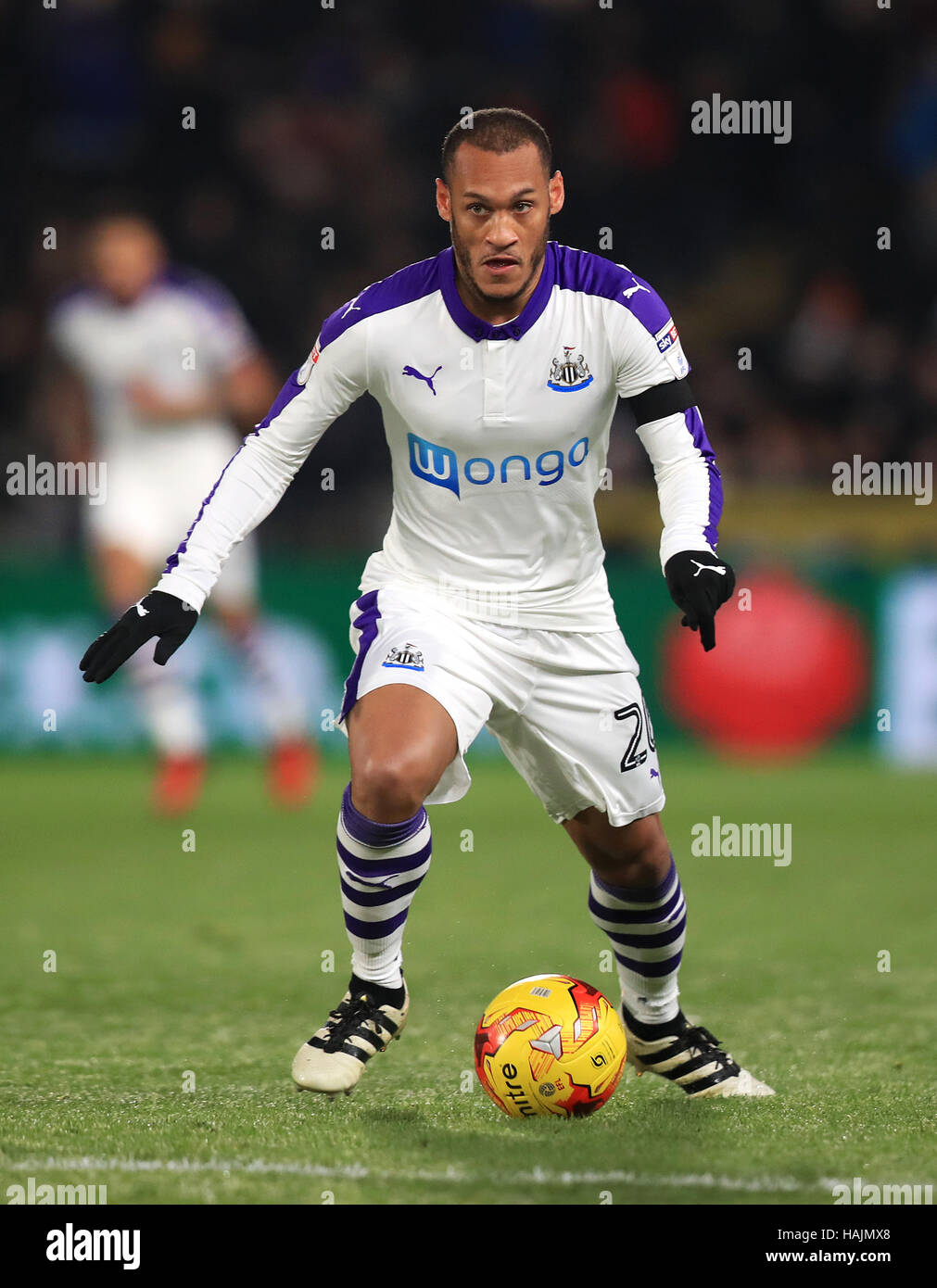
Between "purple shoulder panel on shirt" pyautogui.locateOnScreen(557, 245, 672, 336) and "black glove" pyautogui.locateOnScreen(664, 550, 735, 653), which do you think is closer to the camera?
"black glove" pyautogui.locateOnScreen(664, 550, 735, 653)

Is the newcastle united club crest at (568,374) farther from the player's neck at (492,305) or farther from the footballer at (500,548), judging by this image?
the player's neck at (492,305)

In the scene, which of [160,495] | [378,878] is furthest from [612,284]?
[160,495]

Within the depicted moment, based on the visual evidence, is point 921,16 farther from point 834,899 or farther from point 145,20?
point 834,899

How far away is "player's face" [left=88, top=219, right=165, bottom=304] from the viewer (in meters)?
9.23

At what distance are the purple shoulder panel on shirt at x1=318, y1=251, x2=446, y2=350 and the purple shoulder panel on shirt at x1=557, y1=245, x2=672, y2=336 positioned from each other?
310 mm

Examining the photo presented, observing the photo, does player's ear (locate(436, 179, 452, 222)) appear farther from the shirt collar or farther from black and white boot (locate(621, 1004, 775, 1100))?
black and white boot (locate(621, 1004, 775, 1100))

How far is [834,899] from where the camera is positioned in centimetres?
740

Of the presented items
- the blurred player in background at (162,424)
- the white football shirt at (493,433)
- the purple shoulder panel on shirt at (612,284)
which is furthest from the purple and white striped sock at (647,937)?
the blurred player in background at (162,424)

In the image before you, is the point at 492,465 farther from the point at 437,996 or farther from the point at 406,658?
the point at 437,996

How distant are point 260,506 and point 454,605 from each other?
523 mm

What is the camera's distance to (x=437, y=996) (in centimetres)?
561

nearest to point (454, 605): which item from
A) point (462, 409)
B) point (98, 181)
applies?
point (462, 409)

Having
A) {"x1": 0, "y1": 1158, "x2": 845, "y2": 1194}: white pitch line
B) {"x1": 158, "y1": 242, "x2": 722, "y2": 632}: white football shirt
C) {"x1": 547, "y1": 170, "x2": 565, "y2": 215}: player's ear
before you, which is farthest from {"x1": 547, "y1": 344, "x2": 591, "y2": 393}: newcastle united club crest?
{"x1": 0, "y1": 1158, "x2": 845, "y2": 1194}: white pitch line

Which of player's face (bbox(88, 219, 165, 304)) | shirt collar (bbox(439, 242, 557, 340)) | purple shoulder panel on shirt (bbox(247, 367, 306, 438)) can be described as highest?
player's face (bbox(88, 219, 165, 304))
